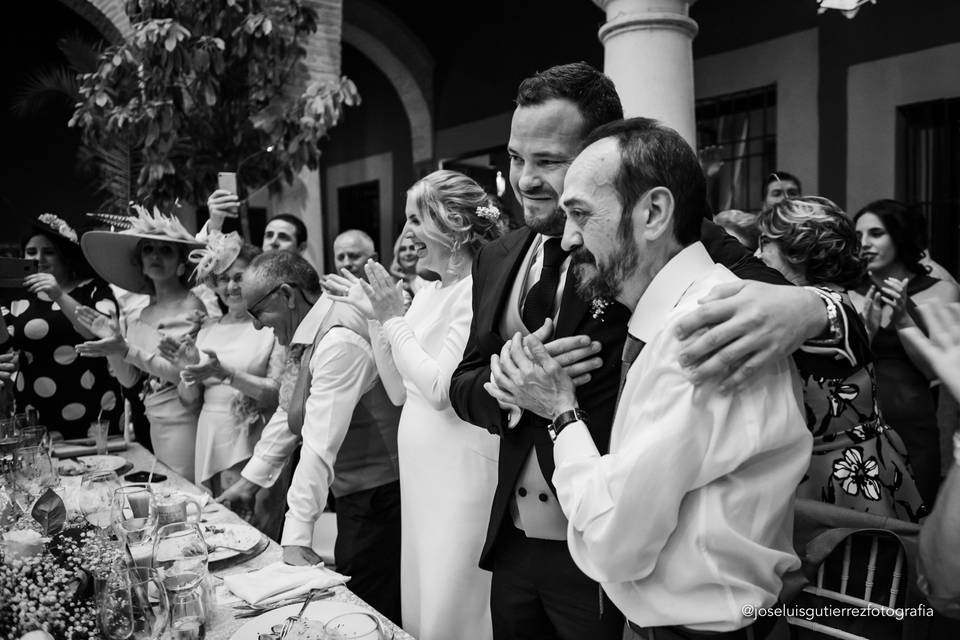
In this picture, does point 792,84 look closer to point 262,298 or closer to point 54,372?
point 262,298

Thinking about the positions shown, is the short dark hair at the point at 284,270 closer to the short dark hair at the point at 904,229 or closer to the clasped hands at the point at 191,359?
the clasped hands at the point at 191,359

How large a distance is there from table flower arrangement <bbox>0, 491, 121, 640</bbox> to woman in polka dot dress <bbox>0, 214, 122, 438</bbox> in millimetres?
2356

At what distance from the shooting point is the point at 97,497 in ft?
6.42

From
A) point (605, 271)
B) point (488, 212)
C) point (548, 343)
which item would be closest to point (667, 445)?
point (605, 271)

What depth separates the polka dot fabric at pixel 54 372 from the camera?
367 centimetres

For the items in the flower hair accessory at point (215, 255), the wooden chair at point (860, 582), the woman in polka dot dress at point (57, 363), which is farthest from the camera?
the woman in polka dot dress at point (57, 363)

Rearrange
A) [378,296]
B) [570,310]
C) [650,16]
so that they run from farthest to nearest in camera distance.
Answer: [650,16], [378,296], [570,310]

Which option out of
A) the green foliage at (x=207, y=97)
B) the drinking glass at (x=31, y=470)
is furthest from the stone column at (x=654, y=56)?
the drinking glass at (x=31, y=470)

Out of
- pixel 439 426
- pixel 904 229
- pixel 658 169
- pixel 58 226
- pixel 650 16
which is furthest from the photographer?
pixel 58 226

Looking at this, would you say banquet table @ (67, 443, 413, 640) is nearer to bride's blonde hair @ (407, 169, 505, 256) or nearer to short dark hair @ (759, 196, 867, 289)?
bride's blonde hair @ (407, 169, 505, 256)

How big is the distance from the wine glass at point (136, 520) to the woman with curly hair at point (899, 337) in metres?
2.74

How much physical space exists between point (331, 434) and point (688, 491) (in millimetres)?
1389

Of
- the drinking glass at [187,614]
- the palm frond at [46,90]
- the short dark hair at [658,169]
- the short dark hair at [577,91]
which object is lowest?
the drinking glass at [187,614]

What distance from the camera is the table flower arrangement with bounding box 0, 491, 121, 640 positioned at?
134cm
